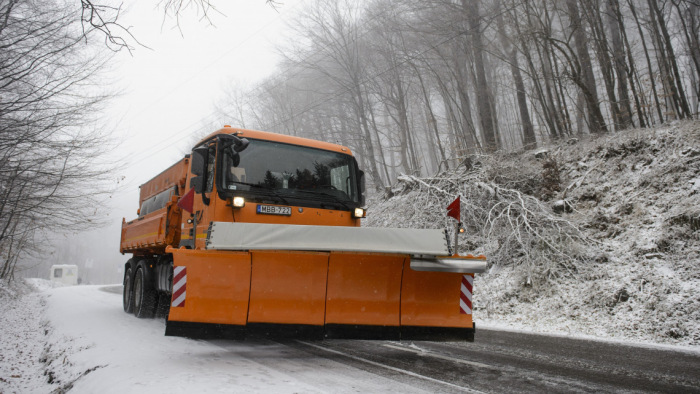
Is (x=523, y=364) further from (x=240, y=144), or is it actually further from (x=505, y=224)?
A: (x=505, y=224)

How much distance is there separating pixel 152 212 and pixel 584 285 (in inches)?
357

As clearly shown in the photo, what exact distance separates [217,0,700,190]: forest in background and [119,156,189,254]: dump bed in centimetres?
879

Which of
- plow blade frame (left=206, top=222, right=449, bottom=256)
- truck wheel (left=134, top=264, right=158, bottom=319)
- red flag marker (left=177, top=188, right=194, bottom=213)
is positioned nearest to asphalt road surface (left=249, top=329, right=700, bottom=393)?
plow blade frame (left=206, top=222, right=449, bottom=256)

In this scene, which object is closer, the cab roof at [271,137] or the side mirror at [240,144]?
the side mirror at [240,144]

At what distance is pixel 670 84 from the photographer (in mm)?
11570

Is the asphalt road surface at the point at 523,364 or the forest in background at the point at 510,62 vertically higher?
the forest in background at the point at 510,62

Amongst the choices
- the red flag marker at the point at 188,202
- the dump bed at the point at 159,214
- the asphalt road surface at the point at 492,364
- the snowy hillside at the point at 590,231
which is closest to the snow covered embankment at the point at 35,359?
the asphalt road surface at the point at 492,364

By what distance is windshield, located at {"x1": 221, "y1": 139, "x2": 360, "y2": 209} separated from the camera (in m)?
6.04

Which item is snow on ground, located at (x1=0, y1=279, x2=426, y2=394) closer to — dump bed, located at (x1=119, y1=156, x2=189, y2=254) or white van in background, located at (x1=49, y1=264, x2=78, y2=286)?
dump bed, located at (x1=119, y1=156, x2=189, y2=254)

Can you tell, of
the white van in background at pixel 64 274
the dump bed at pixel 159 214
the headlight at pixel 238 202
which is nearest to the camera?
the headlight at pixel 238 202

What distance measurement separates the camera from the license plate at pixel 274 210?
5.93m

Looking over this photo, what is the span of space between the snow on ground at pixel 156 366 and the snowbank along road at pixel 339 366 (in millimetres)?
13

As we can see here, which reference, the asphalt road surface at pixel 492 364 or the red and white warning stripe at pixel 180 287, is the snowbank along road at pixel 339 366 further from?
the red and white warning stripe at pixel 180 287

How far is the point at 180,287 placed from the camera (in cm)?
487
